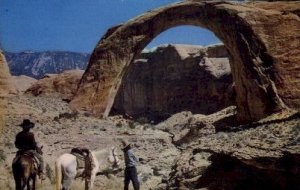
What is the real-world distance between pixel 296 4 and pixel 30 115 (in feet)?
39.2

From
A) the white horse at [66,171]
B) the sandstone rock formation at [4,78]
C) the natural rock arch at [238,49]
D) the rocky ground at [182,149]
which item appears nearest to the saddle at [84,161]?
the white horse at [66,171]

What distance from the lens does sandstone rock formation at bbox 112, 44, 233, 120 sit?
3616 centimetres

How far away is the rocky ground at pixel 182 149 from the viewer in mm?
8664

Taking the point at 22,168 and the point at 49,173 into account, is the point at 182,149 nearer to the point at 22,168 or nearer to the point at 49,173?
the point at 49,173

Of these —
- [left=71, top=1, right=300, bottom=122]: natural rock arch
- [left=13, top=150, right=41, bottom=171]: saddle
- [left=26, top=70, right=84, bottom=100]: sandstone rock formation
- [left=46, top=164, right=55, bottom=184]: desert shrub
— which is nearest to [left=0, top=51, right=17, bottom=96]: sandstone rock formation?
[left=71, top=1, right=300, bottom=122]: natural rock arch

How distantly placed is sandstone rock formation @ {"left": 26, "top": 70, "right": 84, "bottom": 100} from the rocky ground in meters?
5.91

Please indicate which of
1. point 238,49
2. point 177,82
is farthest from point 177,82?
point 238,49

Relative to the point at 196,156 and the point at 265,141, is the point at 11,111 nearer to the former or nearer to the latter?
the point at 196,156

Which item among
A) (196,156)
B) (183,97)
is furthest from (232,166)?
(183,97)

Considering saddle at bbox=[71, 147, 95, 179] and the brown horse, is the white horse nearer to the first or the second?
saddle at bbox=[71, 147, 95, 179]

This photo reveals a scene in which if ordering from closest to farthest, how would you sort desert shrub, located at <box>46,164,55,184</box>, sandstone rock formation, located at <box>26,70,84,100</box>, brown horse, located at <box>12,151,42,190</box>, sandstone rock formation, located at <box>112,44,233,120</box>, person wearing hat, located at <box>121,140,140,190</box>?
brown horse, located at <box>12,151,42,190</box> < person wearing hat, located at <box>121,140,140,190</box> < desert shrub, located at <box>46,164,55,184</box> < sandstone rock formation, located at <box>26,70,84,100</box> < sandstone rock formation, located at <box>112,44,233,120</box>

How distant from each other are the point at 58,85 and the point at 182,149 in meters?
17.7

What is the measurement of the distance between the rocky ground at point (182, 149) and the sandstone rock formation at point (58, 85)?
19.4 ft

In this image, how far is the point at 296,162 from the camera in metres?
7.91
